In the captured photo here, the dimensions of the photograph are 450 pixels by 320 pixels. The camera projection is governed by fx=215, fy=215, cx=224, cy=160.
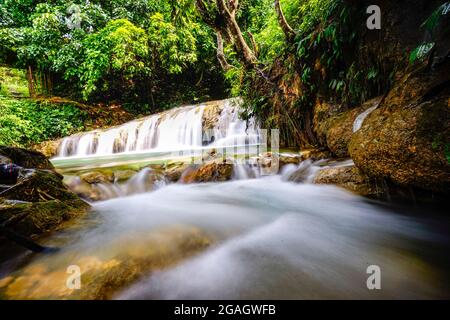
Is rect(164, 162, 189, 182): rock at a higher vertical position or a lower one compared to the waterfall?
lower

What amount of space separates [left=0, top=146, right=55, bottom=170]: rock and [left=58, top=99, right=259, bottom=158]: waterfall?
4.64m

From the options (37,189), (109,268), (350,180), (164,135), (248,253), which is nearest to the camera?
(109,268)

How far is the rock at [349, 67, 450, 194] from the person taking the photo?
208cm

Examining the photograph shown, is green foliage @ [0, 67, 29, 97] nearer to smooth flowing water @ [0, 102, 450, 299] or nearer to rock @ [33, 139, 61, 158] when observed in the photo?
rock @ [33, 139, 61, 158]

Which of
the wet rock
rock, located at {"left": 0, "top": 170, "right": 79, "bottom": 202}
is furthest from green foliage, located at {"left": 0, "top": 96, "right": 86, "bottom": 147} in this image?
the wet rock

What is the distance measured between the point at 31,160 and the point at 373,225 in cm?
506

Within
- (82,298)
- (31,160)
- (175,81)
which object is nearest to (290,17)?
(31,160)

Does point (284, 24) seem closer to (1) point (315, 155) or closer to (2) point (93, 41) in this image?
(1) point (315, 155)

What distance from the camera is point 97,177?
162 inches

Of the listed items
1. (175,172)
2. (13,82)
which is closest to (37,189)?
(175,172)

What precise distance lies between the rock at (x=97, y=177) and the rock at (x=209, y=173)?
55.5 inches

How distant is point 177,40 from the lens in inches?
429

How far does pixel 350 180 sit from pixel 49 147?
10.2 m

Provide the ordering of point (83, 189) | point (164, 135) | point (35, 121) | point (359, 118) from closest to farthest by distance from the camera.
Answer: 1. point (359, 118)
2. point (83, 189)
3. point (164, 135)
4. point (35, 121)
